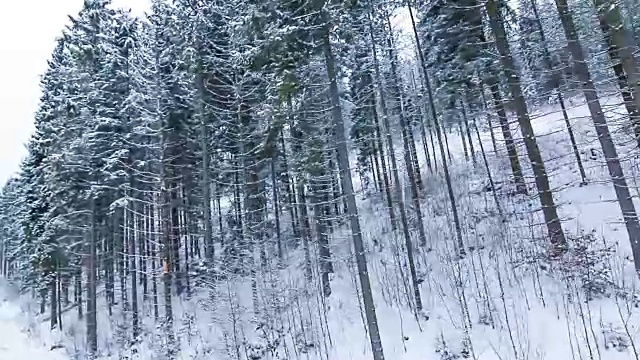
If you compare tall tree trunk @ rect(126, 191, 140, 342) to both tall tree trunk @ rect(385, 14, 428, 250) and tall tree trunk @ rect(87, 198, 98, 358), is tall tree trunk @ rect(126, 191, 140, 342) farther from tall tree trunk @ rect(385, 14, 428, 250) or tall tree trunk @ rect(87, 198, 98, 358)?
tall tree trunk @ rect(385, 14, 428, 250)

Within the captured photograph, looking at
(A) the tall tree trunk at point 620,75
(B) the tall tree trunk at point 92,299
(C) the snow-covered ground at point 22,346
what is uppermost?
(A) the tall tree trunk at point 620,75

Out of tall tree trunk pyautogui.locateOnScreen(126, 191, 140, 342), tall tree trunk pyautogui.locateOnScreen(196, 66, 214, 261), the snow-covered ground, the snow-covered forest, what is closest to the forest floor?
the snow-covered forest

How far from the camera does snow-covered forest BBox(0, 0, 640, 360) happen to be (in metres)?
9.15

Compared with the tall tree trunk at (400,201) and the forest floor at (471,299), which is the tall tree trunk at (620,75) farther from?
the tall tree trunk at (400,201)

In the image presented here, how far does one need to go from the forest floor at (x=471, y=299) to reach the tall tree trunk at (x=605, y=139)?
338 millimetres

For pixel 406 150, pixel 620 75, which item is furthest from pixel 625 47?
pixel 406 150

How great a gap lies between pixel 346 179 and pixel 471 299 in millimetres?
4140

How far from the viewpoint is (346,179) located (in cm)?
1015

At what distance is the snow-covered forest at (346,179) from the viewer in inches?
360

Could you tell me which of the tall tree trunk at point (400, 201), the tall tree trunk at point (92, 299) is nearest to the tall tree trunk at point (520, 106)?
the tall tree trunk at point (400, 201)

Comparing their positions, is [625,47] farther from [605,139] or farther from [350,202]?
[350,202]

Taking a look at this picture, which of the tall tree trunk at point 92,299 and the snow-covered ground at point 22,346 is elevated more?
the tall tree trunk at point 92,299

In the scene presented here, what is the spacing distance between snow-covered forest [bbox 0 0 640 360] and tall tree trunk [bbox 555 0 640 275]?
4 cm

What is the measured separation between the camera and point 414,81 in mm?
31281
